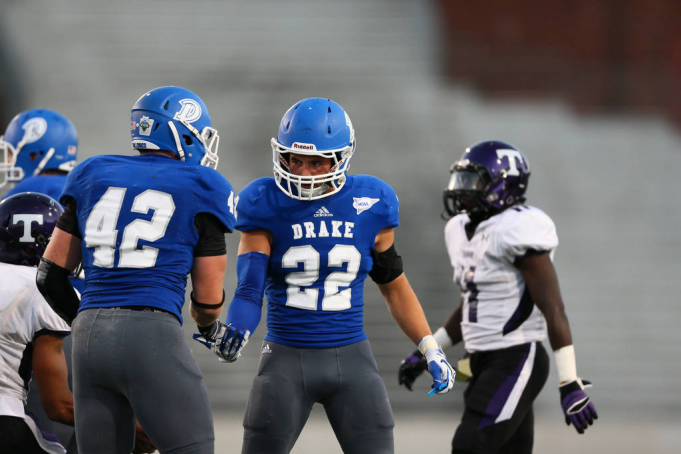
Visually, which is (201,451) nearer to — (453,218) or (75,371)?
(75,371)

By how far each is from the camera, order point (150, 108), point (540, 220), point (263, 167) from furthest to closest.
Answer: point (263, 167), point (540, 220), point (150, 108)

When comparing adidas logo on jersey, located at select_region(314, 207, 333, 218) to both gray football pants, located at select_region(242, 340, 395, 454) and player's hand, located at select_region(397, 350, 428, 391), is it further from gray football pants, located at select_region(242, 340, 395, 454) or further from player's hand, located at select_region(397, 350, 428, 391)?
player's hand, located at select_region(397, 350, 428, 391)

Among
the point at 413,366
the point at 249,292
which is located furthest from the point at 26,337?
the point at 413,366

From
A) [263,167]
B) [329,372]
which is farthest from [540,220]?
[263,167]

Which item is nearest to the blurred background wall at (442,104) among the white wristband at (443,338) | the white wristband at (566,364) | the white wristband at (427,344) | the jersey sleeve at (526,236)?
the white wristband at (443,338)

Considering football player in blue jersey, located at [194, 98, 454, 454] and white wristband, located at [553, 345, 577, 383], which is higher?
football player in blue jersey, located at [194, 98, 454, 454]

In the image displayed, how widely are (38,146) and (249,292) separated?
224 centimetres

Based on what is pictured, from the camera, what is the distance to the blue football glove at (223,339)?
2637mm

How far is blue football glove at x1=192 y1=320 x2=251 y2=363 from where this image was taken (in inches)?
104

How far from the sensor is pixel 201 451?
93.9 inches

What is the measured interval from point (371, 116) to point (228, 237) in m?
2.36

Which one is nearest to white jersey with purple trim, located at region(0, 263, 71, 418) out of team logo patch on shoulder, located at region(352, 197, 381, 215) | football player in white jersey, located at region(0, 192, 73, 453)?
football player in white jersey, located at region(0, 192, 73, 453)

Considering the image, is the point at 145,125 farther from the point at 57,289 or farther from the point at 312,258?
the point at 312,258

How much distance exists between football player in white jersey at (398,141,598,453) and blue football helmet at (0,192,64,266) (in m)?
1.83
